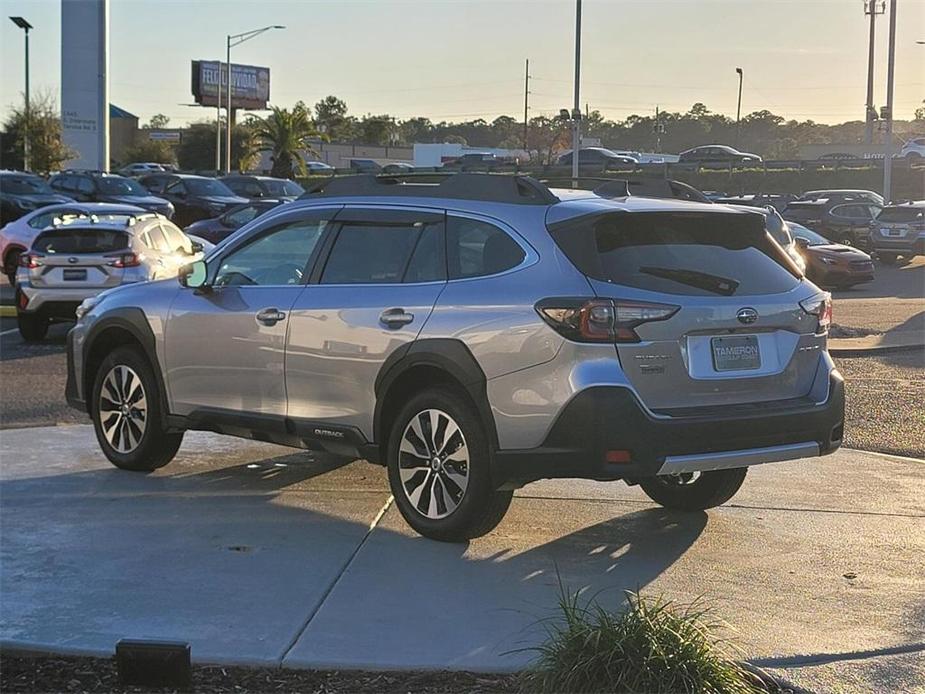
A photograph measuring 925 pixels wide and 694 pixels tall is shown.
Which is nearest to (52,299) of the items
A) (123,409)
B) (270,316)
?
(123,409)

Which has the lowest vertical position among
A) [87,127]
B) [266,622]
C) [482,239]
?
[266,622]

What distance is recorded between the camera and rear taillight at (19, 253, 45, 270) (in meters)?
14.8

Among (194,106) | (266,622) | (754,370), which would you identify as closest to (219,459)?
(266,622)

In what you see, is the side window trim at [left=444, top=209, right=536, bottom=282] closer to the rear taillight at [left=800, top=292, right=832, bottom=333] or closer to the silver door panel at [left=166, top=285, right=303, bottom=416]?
the silver door panel at [left=166, top=285, right=303, bottom=416]

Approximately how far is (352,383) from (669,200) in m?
1.95

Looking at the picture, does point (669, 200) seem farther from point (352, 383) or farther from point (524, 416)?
point (352, 383)

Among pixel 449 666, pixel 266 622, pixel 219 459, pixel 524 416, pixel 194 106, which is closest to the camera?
pixel 449 666

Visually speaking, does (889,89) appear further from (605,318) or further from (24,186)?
(605,318)

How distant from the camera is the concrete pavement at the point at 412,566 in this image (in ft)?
16.1

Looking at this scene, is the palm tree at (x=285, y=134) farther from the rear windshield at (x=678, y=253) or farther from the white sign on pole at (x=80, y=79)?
the rear windshield at (x=678, y=253)

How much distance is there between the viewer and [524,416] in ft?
19.1

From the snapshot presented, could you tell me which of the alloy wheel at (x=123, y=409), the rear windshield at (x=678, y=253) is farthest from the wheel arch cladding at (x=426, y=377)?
the alloy wheel at (x=123, y=409)

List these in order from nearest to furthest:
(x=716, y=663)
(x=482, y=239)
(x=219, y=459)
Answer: (x=716, y=663)
(x=482, y=239)
(x=219, y=459)

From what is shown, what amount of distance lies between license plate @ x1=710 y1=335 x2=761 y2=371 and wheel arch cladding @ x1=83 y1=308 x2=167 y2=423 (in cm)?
365
